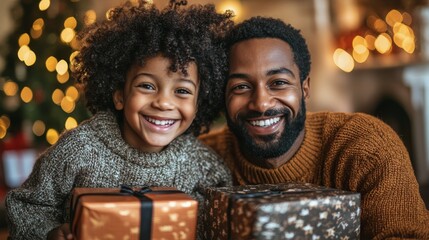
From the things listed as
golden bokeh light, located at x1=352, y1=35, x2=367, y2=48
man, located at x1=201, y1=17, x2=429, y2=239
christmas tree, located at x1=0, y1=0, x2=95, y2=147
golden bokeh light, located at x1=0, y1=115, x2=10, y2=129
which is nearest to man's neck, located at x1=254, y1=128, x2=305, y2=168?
man, located at x1=201, y1=17, x2=429, y2=239

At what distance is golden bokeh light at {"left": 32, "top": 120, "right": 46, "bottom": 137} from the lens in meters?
A: 3.51

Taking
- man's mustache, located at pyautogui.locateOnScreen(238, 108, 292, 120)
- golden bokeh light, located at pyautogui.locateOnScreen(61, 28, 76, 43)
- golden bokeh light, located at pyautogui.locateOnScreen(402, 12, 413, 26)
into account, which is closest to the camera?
man's mustache, located at pyautogui.locateOnScreen(238, 108, 292, 120)

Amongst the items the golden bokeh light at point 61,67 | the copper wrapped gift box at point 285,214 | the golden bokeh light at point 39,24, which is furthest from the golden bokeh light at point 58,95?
the copper wrapped gift box at point 285,214

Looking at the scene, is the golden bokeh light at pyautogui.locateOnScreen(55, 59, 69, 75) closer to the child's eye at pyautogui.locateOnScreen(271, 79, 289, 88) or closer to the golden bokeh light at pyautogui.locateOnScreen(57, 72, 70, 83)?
the golden bokeh light at pyautogui.locateOnScreen(57, 72, 70, 83)

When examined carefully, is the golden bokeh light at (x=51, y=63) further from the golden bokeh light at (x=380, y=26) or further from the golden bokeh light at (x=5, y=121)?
the golden bokeh light at (x=380, y=26)

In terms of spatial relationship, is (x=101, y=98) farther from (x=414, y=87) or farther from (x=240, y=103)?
(x=414, y=87)

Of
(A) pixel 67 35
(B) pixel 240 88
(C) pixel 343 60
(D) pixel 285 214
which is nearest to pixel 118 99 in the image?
(B) pixel 240 88

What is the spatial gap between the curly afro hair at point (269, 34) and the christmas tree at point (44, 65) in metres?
1.80

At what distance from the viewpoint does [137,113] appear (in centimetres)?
162

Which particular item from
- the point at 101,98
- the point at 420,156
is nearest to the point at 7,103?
the point at 101,98

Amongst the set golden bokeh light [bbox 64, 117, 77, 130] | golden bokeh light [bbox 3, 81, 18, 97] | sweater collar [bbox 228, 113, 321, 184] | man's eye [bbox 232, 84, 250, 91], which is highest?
golden bokeh light [bbox 3, 81, 18, 97]

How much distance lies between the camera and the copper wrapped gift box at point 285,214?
1.19 meters

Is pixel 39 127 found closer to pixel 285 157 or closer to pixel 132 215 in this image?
pixel 285 157

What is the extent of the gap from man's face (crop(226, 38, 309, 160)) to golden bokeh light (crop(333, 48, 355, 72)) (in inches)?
147
